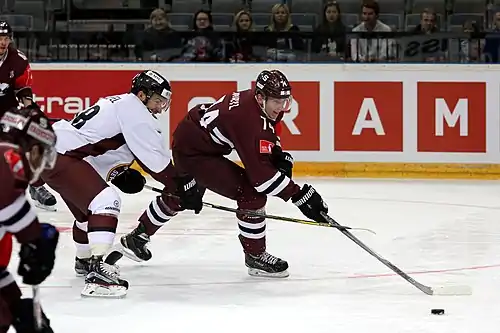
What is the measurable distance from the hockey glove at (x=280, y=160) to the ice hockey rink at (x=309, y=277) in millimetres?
482

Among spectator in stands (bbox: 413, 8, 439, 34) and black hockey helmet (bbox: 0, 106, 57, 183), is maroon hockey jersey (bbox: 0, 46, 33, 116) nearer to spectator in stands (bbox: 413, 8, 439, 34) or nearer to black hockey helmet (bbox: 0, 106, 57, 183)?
spectator in stands (bbox: 413, 8, 439, 34)

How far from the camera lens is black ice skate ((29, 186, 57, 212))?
6688 mm

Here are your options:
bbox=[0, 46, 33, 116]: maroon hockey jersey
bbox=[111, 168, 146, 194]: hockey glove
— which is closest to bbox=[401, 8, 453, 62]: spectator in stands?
bbox=[0, 46, 33, 116]: maroon hockey jersey

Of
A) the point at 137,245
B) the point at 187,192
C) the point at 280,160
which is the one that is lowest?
the point at 137,245

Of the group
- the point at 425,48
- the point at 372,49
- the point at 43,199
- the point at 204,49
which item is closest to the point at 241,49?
the point at 204,49

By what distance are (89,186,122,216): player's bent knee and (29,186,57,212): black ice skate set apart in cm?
256

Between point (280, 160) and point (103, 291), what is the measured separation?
92cm

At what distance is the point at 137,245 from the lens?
4895 mm

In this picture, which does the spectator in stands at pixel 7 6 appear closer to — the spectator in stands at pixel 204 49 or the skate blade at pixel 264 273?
the spectator in stands at pixel 204 49

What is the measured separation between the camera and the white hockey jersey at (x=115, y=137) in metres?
4.26

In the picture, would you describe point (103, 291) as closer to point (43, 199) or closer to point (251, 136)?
point (251, 136)

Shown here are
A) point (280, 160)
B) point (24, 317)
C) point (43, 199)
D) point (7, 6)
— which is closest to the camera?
point (24, 317)

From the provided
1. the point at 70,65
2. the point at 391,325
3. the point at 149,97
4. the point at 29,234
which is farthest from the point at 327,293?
the point at 70,65

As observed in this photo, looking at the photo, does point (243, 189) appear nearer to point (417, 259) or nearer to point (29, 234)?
point (417, 259)
